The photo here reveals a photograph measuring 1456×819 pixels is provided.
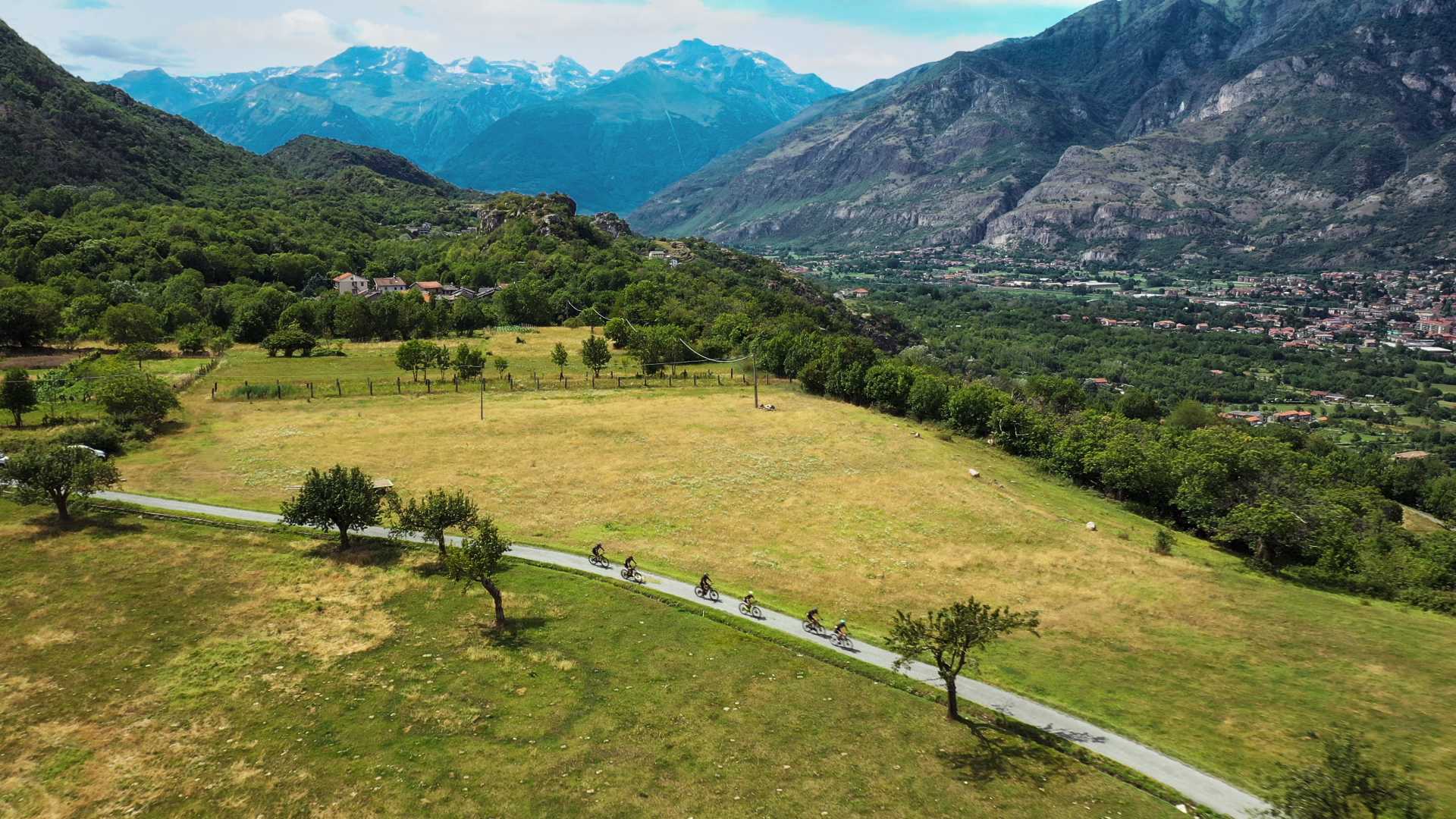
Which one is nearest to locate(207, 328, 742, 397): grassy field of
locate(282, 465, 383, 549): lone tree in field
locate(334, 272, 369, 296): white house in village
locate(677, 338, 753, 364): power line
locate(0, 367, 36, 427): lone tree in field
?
locate(677, 338, 753, 364): power line

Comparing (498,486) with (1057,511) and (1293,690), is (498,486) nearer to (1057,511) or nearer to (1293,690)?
(1057,511)

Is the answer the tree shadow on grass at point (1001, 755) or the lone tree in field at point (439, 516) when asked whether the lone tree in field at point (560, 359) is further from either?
the tree shadow on grass at point (1001, 755)

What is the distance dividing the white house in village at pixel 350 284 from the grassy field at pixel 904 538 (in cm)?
9652

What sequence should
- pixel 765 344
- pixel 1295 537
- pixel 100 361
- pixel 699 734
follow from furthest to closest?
pixel 765 344 → pixel 100 361 → pixel 1295 537 → pixel 699 734

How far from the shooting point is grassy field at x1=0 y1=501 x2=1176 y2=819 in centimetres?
2769

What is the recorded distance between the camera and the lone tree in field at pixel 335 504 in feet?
156

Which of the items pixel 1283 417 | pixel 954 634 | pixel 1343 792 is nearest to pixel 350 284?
pixel 954 634

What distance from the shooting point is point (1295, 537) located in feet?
207

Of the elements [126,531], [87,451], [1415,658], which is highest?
[87,451]

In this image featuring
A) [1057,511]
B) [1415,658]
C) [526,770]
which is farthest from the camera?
[1057,511]

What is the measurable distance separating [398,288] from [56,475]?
144850mm

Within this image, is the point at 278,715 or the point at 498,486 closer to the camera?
the point at 278,715

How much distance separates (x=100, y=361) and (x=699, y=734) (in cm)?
10117

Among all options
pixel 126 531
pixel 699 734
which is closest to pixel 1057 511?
pixel 699 734
